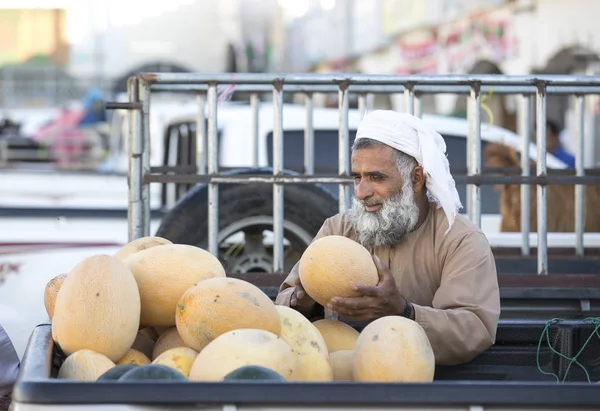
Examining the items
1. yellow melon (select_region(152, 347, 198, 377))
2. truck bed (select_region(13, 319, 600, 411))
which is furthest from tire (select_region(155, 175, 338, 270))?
truck bed (select_region(13, 319, 600, 411))

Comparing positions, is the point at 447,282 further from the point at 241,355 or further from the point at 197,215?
the point at 197,215

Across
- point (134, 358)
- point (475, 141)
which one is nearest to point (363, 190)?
point (134, 358)

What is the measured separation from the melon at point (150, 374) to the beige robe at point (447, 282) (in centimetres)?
93

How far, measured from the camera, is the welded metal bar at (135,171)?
14.0 feet

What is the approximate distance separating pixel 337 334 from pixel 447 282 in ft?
1.40

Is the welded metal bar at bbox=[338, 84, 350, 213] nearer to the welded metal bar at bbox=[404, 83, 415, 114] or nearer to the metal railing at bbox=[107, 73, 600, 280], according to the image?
the metal railing at bbox=[107, 73, 600, 280]

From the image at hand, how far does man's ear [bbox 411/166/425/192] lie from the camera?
330 centimetres

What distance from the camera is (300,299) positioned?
10.4ft

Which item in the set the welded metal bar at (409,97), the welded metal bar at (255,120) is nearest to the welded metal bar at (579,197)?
the welded metal bar at (409,97)

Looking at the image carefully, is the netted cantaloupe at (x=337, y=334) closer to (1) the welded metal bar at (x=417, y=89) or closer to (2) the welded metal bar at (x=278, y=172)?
(2) the welded metal bar at (x=278, y=172)

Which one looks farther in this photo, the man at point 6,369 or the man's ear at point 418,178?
the man at point 6,369

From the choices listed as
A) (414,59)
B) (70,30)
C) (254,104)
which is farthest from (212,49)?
(254,104)

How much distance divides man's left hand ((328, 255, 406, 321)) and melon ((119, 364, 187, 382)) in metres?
0.71

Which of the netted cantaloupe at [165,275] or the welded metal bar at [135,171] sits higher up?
the welded metal bar at [135,171]
